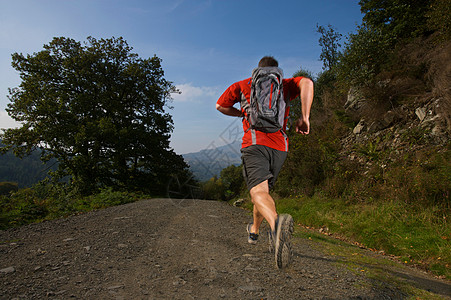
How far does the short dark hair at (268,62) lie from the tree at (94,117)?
1391 centimetres

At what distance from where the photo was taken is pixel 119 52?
59.9 feet

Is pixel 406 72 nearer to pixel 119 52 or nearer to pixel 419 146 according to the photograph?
pixel 419 146

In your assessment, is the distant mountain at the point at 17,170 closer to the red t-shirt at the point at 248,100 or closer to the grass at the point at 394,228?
the grass at the point at 394,228

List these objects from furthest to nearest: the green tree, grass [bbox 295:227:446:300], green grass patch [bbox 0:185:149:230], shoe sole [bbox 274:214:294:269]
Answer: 1. the green tree
2. green grass patch [bbox 0:185:149:230]
3. grass [bbox 295:227:446:300]
4. shoe sole [bbox 274:214:294:269]

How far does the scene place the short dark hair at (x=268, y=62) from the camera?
2694 millimetres

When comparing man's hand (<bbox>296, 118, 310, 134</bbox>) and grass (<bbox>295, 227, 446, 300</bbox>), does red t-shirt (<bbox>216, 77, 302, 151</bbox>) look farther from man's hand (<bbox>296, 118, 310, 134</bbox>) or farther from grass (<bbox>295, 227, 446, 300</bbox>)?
grass (<bbox>295, 227, 446, 300</bbox>)

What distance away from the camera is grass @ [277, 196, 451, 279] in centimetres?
395

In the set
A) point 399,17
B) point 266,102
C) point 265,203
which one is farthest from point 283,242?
point 399,17

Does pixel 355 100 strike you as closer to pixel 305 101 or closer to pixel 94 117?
pixel 305 101

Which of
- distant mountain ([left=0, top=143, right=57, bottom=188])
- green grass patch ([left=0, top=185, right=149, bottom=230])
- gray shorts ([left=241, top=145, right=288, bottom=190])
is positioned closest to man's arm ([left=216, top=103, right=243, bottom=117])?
gray shorts ([left=241, top=145, right=288, bottom=190])

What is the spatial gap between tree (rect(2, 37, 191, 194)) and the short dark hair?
548 inches

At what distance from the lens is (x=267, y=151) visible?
8.03 ft

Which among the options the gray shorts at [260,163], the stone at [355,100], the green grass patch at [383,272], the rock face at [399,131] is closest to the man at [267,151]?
the gray shorts at [260,163]

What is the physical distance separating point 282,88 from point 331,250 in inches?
120
